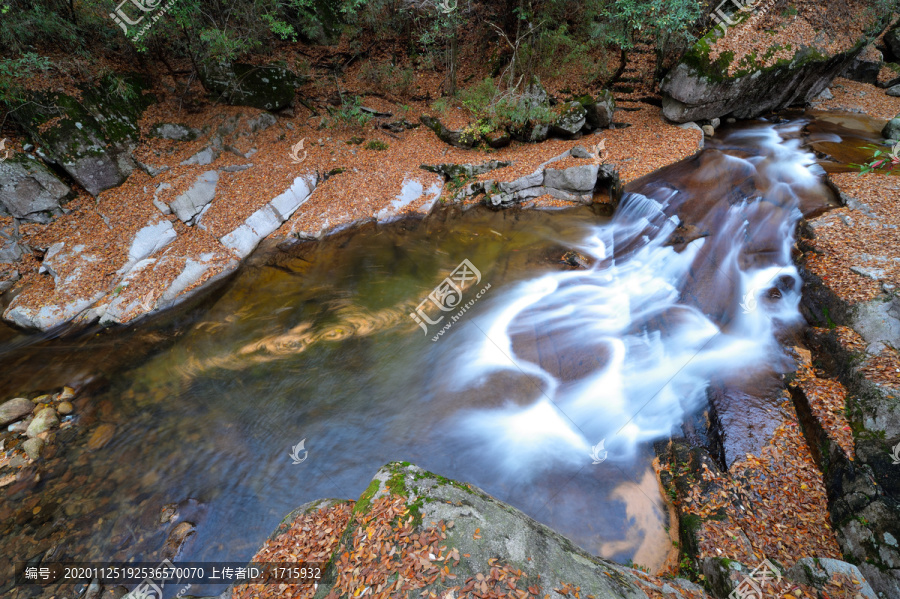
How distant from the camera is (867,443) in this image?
4.38 m

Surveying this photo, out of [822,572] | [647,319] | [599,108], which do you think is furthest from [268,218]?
[822,572]

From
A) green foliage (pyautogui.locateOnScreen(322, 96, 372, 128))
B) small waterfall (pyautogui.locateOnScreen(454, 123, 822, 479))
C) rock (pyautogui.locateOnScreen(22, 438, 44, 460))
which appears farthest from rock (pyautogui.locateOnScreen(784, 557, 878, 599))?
green foliage (pyautogui.locateOnScreen(322, 96, 372, 128))

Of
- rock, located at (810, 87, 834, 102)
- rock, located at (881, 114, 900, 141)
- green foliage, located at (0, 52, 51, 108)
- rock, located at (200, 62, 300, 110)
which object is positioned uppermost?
green foliage, located at (0, 52, 51, 108)

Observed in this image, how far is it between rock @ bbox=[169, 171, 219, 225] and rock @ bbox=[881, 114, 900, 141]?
769 inches

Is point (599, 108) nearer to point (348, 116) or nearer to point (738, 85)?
point (738, 85)

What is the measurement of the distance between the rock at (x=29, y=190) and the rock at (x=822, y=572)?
15.7 m

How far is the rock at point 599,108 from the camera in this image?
1166 centimetres

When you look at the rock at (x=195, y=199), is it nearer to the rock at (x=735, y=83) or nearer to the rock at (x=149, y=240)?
the rock at (x=149, y=240)

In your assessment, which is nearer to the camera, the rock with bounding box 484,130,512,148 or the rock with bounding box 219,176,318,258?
the rock with bounding box 219,176,318,258

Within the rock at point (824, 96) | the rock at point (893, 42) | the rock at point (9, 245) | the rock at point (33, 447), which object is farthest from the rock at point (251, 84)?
the rock at point (893, 42)

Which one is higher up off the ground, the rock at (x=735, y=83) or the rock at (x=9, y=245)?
the rock at (x=9, y=245)

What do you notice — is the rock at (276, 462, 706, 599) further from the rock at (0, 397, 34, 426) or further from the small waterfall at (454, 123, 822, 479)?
the rock at (0, 397, 34, 426)

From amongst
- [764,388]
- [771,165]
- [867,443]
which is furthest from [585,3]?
[867,443]

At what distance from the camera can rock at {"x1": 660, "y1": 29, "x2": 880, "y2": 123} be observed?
1073cm
